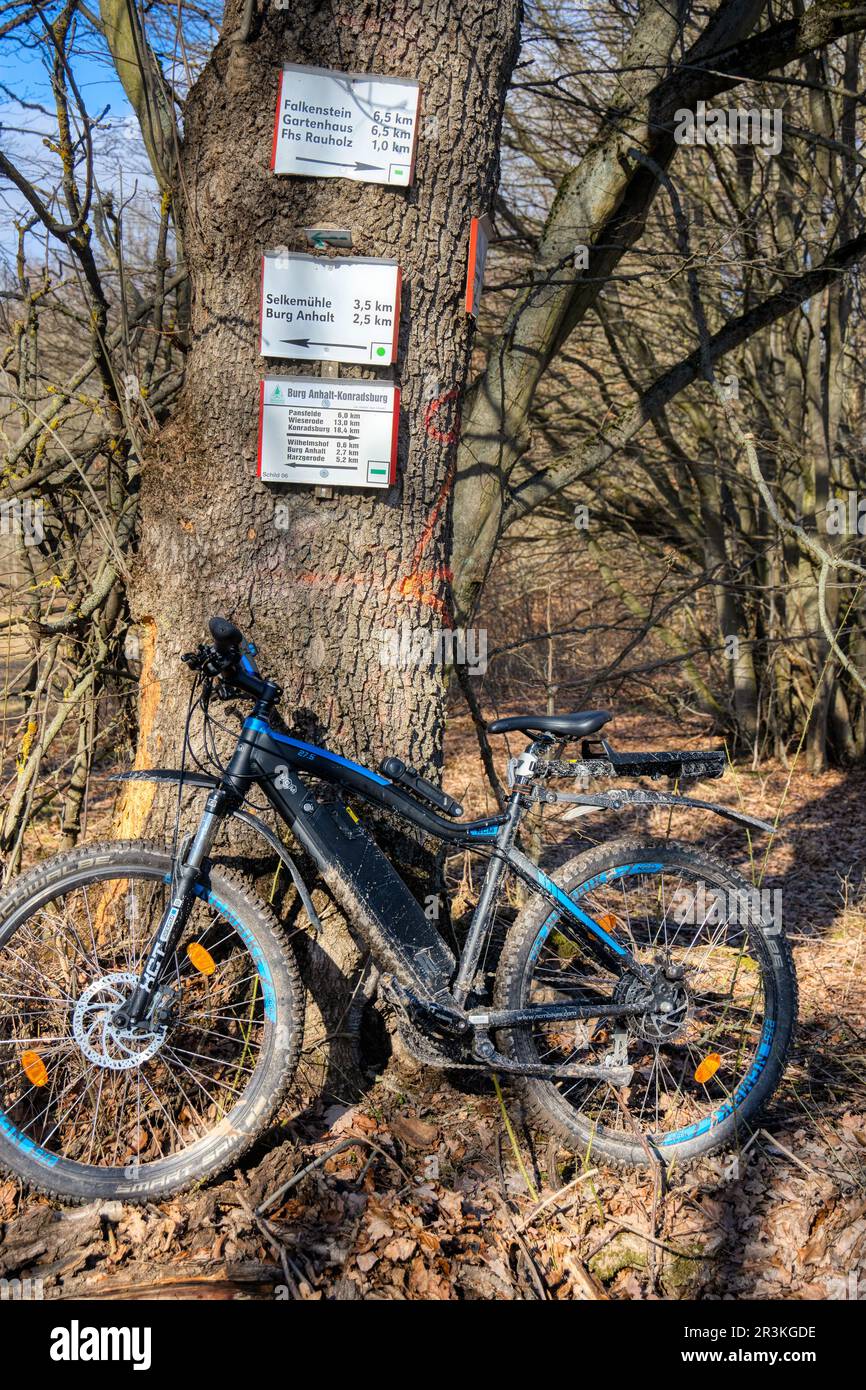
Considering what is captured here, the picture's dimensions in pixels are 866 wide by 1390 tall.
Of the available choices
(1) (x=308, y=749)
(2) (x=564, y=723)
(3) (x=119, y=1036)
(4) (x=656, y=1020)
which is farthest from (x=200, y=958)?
(4) (x=656, y=1020)

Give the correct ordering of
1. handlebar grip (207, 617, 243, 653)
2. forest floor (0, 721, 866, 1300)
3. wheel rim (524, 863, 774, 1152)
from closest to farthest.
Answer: forest floor (0, 721, 866, 1300) < handlebar grip (207, 617, 243, 653) < wheel rim (524, 863, 774, 1152)

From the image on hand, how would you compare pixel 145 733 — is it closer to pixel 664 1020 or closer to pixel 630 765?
pixel 630 765

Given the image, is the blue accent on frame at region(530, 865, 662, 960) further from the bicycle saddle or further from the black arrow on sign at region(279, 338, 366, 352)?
the black arrow on sign at region(279, 338, 366, 352)

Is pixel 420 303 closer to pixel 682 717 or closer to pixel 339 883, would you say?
pixel 339 883

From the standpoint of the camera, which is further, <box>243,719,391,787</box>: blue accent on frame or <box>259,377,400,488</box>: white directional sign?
<box>259,377,400,488</box>: white directional sign

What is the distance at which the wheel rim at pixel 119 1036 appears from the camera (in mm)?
2615

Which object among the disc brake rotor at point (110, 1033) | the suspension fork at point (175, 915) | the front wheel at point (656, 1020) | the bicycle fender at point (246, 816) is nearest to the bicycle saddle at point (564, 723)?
the front wheel at point (656, 1020)

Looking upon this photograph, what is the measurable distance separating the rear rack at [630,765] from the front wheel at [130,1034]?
871 mm

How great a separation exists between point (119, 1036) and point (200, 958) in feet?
0.86

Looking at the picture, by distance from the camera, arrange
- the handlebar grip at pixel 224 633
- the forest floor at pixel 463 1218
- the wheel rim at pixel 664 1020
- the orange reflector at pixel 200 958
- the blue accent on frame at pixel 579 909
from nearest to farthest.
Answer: the forest floor at pixel 463 1218
the handlebar grip at pixel 224 633
the orange reflector at pixel 200 958
the blue accent on frame at pixel 579 909
the wheel rim at pixel 664 1020

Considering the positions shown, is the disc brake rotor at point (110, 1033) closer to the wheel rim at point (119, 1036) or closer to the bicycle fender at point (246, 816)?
the wheel rim at point (119, 1036)

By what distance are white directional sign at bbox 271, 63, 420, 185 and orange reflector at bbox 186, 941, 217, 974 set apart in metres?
2.07

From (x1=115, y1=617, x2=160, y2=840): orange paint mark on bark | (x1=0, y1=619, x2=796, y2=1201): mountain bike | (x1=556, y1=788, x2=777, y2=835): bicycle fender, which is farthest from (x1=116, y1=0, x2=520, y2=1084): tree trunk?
(x1=556, y1=788, x2=777, y2=835): bicycle fender

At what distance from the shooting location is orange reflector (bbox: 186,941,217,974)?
2.65 metres
